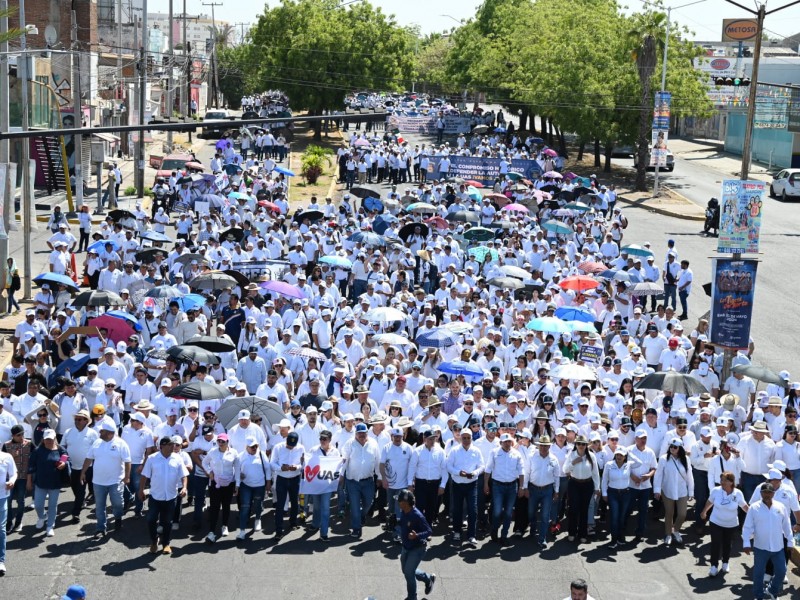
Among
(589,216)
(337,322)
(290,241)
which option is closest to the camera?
(337,322)

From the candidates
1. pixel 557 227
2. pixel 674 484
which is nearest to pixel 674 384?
pixel 674 484

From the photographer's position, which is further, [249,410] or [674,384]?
[674,384]

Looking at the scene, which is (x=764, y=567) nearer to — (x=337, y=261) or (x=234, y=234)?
(x=337, y=261)

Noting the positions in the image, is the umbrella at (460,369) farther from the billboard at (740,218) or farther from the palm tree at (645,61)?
the palm tree at (645,61)

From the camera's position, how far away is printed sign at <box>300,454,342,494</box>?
13.8 meters

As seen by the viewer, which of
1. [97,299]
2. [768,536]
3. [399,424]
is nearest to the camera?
[768,536]

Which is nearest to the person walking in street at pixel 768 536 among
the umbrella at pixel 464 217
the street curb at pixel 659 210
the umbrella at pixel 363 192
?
the umbrella at pixel 464 217

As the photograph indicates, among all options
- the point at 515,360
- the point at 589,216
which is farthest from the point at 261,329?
the point at 589,216

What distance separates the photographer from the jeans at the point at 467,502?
541 inches

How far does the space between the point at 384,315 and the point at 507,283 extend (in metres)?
3.53

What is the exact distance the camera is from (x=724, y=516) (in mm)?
12930

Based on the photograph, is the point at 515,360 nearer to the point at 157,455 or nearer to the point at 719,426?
the point at 719,426

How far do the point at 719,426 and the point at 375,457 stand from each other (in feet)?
13.4

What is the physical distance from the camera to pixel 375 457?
14000 millimetres
